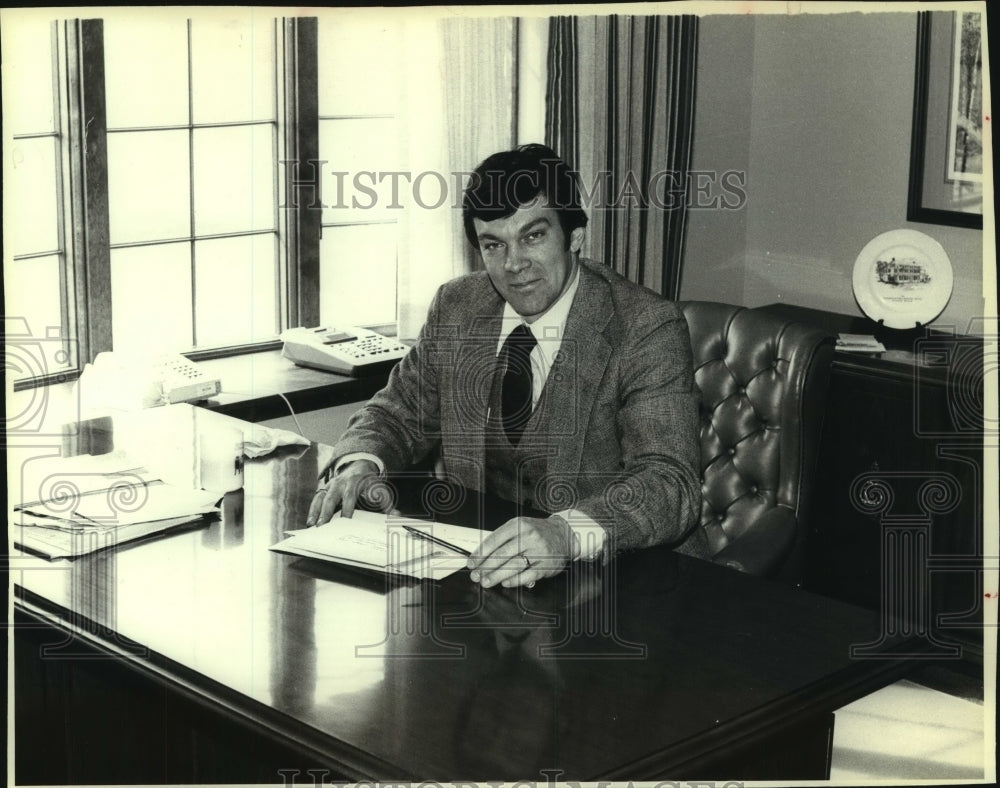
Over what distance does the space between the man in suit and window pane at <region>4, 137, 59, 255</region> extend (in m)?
1.09

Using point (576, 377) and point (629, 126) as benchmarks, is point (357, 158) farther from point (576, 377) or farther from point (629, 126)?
point (576, 377)

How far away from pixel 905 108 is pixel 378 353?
1.71m

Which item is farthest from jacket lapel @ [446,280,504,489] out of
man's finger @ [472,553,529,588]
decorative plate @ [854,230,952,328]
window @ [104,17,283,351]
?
decorative plate @ [854,230,952,328]

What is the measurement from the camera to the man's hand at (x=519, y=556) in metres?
2.09

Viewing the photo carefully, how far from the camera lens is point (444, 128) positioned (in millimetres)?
3514

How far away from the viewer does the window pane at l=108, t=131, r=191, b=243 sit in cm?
338

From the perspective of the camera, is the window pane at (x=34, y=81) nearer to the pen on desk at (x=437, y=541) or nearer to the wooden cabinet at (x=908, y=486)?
the pen on desk at (x=437, y=541)

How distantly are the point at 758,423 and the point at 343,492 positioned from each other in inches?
35.3

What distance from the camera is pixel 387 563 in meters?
2.19

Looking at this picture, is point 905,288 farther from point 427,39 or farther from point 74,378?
point 74,378

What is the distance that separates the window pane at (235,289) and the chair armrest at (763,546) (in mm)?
1747

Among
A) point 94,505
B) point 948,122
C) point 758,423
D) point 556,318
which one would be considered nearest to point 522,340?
point 556,318

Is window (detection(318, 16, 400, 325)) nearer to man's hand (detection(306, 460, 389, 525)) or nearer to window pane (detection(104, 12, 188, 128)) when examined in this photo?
window pane (detection(104, 12, 188, 128))

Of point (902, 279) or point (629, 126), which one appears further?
point (629, 126)
